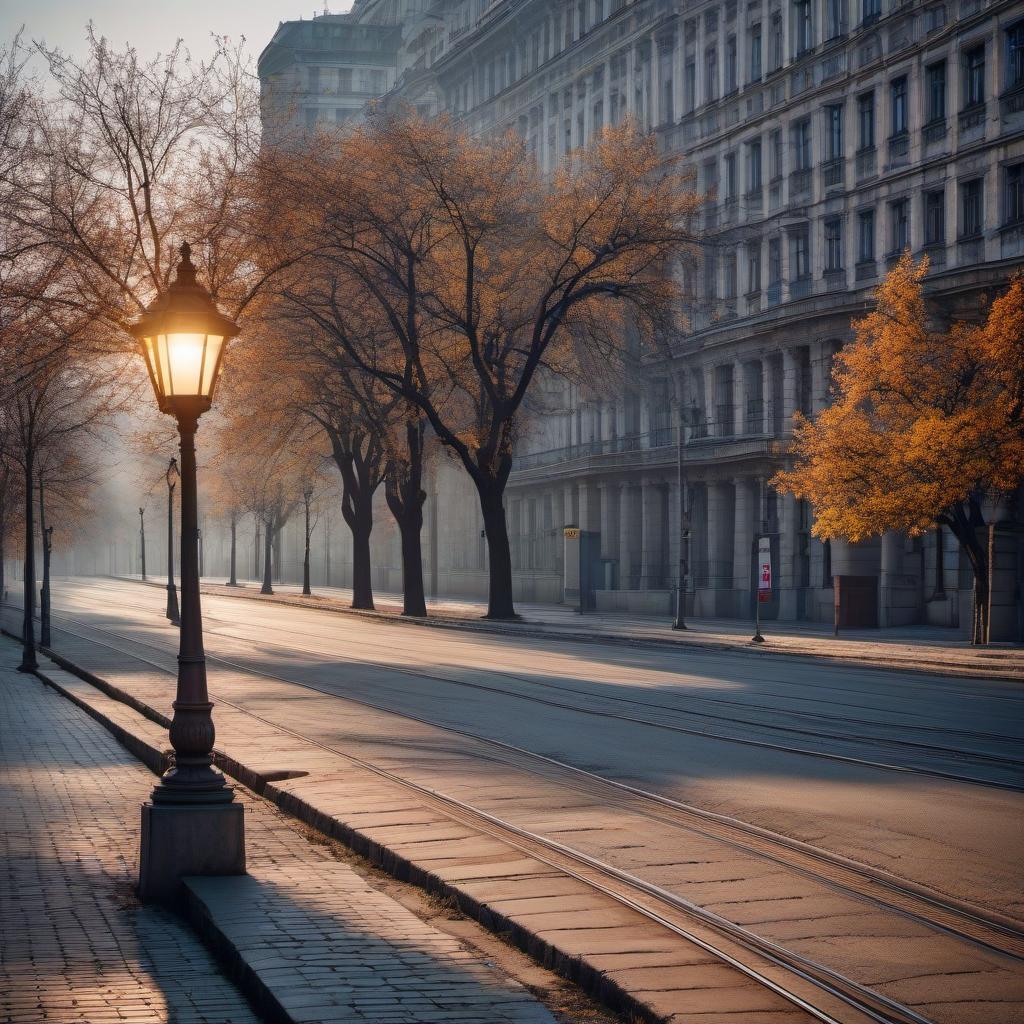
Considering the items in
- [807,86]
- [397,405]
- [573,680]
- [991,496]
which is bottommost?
[573,680]

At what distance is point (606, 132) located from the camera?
4412cm

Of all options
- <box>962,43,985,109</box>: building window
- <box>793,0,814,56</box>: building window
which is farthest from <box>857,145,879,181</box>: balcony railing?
<box>793,0,814,56</box>: building window

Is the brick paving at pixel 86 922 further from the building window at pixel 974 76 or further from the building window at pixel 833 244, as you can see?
the building window at pixel 833 244

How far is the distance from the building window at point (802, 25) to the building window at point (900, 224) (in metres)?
8.12

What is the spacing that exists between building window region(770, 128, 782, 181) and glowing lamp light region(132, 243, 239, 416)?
49.7 metres

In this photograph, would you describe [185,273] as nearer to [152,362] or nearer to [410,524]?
[152,362]

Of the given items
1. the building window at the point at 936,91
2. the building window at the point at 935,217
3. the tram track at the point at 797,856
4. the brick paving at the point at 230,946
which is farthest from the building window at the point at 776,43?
the brick paving at the point at 230,946

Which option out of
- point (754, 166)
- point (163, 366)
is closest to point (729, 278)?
Answer: point (754, 166)

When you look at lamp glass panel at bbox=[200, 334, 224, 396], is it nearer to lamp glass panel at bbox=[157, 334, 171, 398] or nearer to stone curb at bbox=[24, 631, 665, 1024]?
lamp glass panel at bbox=[157, 334, 171, 398]

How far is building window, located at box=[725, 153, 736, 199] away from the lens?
61125 mm

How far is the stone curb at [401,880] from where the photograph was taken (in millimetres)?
6352

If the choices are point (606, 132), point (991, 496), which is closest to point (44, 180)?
point (606, 132)

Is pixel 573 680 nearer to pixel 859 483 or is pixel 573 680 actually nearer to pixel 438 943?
pixel 859 483

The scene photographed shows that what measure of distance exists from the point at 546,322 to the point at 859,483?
1414cm
